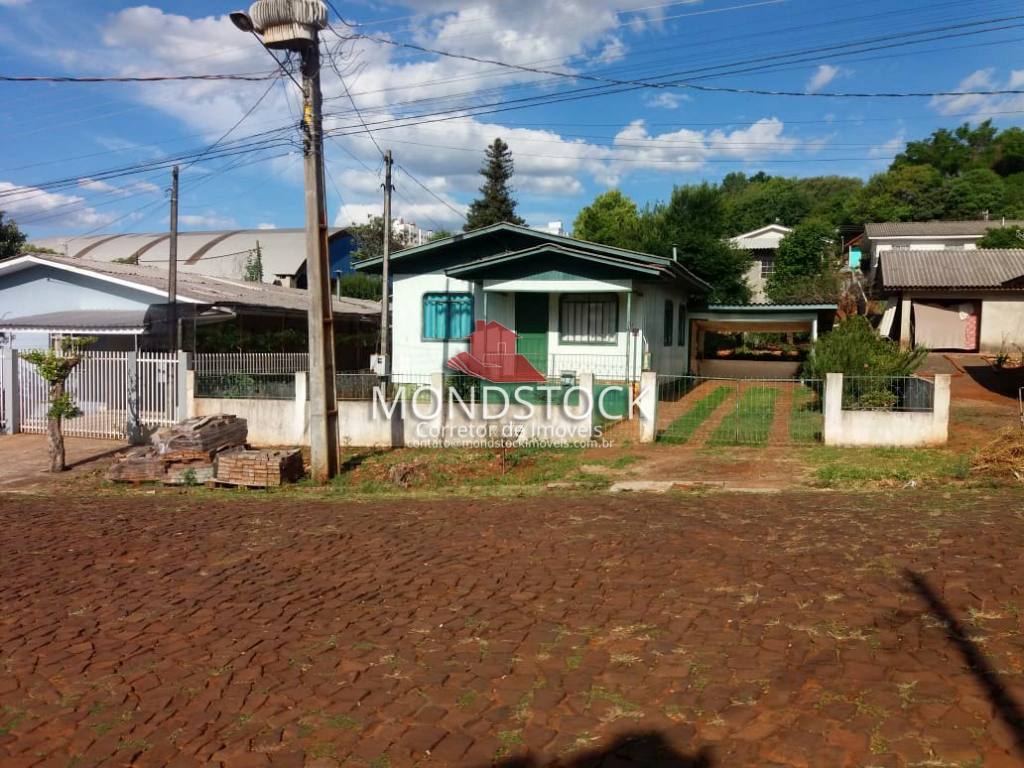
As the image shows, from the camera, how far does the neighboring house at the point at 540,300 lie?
1753cm

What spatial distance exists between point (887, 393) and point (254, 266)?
102 ft

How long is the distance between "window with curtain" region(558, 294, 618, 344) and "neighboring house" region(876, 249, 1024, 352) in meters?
11.2

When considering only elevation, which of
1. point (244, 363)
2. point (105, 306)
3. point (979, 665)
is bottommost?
point (979, 665)

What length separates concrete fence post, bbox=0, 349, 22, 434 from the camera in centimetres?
1734

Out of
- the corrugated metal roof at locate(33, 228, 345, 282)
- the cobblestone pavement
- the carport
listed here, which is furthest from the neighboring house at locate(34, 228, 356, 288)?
the cobblestone pavement

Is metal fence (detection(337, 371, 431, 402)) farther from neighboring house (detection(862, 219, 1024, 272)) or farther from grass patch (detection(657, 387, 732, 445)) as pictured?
neighboring house (detection(862, 219, 1024, 272))

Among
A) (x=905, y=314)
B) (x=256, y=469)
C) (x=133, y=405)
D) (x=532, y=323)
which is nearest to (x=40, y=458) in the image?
(x=133, y=405)

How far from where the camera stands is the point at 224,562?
7301 mm

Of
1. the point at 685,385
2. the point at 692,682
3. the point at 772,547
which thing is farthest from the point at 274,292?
the point at 692,682

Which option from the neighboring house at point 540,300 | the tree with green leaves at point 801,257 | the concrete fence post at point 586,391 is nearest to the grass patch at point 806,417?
the neighboring house at point 540,300

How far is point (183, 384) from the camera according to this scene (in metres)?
16.0

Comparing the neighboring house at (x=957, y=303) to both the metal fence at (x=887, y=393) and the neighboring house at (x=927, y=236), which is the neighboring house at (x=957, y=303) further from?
the neighboring house at (x=927, y=236)

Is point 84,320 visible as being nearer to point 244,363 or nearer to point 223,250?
point 244,363

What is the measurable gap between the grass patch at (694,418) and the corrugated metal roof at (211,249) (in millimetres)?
26618
